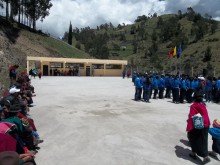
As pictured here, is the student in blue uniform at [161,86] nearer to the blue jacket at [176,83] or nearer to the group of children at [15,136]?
the blue jacket at [176,83]

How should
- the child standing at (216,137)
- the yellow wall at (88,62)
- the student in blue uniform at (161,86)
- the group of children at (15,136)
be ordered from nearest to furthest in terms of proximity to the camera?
1. the group of children at (15,136)
2. the child standing at (216,137)
3. the student in blue uniform at (161,86)
4. the yellow wall at (88,62)

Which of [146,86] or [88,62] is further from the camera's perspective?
[88,62]

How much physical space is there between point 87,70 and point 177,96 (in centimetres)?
3253

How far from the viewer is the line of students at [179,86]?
56.2ft

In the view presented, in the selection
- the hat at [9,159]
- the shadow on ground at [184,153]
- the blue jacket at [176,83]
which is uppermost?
the hat at [9,159]

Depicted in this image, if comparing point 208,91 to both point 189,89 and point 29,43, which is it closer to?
point 189,89

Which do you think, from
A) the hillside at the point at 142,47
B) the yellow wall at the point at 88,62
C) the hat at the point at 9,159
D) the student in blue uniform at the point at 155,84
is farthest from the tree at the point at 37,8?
the hat at the point at 9,159

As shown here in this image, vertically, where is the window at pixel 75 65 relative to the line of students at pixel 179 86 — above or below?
above

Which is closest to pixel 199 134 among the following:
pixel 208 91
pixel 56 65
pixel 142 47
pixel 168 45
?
pixel 208 91

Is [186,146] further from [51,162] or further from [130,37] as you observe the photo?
[130,37]

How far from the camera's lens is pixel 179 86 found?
1780 cm

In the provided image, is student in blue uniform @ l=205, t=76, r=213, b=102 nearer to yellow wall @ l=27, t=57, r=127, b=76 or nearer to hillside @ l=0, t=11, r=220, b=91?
hillside @ l=0, t=11, r=220, b=91

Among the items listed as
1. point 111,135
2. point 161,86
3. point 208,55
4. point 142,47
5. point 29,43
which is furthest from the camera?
point 142,47

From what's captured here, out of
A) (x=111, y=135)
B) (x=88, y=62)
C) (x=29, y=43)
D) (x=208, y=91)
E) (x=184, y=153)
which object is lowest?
(x=184, y=153)
